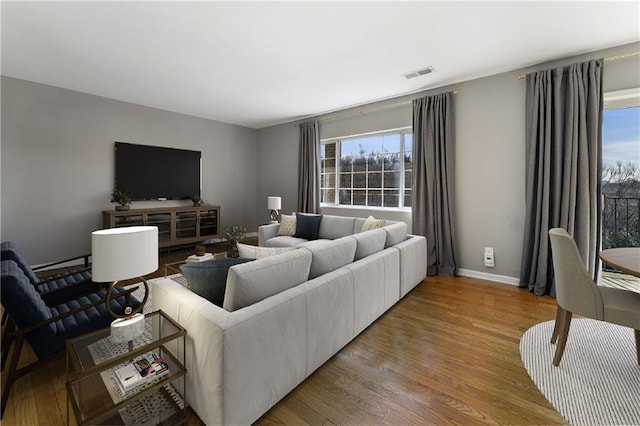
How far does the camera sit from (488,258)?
12.1 ft

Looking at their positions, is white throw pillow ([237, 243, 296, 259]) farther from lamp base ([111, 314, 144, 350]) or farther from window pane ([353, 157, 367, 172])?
window pane ([353, 157, 367, 172])

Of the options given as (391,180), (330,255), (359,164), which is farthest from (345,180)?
(330,255)

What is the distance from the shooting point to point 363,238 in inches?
101

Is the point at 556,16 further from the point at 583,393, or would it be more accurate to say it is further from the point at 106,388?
the point at 106,388

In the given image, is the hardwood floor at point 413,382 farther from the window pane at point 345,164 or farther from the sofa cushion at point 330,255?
the window pane at point 345,164

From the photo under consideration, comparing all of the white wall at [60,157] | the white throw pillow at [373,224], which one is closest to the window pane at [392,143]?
the white throw pillow at [373,224]

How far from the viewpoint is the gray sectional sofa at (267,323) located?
4.32 feet

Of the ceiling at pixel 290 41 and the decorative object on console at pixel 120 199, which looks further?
the decorative object on console at pixel 120 199

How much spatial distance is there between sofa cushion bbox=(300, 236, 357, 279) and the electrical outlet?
2.30 metres

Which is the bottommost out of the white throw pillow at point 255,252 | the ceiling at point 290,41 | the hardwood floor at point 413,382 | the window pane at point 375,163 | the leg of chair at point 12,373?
the hardwood floor at point 413,382

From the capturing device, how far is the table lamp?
139 cm

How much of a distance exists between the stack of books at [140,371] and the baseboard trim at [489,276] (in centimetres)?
371

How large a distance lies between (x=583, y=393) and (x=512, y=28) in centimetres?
289

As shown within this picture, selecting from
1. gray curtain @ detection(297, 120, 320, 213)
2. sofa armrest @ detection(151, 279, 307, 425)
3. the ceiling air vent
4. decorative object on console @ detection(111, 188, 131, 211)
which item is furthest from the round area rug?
decorative object on console @ detection(111, 188, 131, 211)
